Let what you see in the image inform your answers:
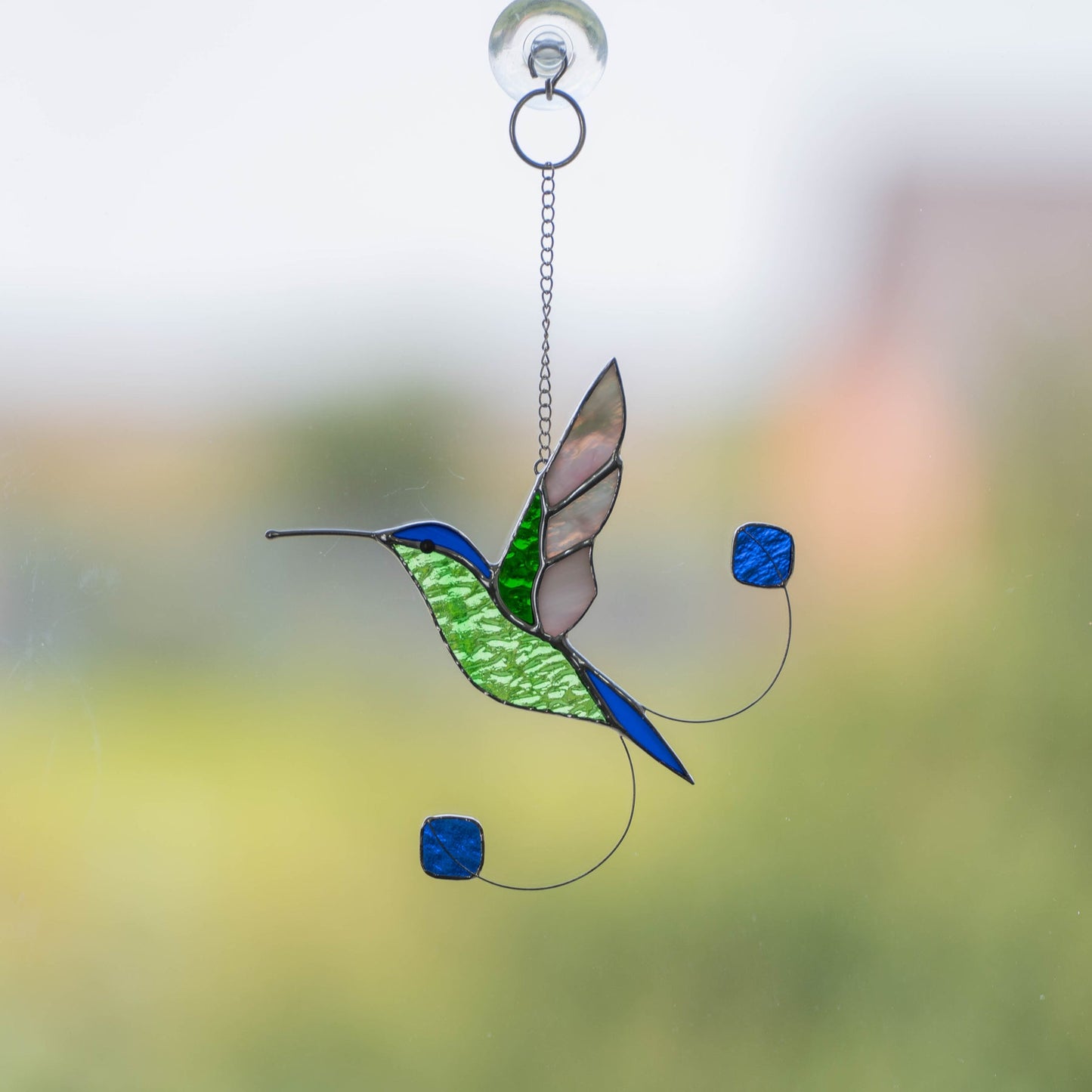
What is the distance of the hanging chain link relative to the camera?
847 mm

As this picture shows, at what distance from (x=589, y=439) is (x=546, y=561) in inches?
A: 4.1

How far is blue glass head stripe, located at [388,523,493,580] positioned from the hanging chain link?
0.12 metres

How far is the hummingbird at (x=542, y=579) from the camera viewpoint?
29.5 inches

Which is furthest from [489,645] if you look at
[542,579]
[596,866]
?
[596,866]

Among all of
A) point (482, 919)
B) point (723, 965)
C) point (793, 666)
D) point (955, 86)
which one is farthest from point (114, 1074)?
point (955, 86)

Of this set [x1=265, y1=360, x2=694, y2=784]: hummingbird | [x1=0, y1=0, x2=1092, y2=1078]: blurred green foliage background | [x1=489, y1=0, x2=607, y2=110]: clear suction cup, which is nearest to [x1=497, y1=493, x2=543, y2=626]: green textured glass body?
[x1=265, y1=360, x2=694, y2=784]: hummingbird

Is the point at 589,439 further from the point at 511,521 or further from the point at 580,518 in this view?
the point at 511,521

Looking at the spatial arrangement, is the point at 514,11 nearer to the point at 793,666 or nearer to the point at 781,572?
the point at 781,572

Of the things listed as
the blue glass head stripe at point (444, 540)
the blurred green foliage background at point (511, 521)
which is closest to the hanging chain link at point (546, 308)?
the blurred green foliage background at point (511, 521)

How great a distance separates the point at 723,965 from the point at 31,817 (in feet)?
2.34

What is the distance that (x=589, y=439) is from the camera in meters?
0.75

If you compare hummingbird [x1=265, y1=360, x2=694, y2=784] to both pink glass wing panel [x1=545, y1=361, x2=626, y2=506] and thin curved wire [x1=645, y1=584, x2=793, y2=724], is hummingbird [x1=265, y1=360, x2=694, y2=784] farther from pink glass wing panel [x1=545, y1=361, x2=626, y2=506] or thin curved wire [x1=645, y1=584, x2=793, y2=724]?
thin curved wire [x1=645, y1=584, x2=793, y2=724]

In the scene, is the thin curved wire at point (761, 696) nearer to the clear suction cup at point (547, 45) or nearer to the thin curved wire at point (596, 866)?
the thin curved wire at point (596, 866)

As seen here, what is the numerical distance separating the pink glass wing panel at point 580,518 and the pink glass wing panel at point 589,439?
1cm
